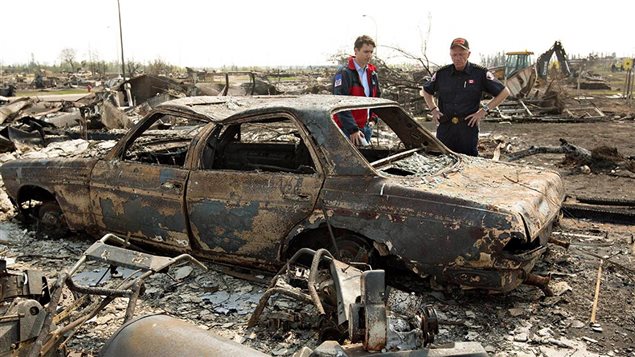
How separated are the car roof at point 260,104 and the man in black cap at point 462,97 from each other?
123cm

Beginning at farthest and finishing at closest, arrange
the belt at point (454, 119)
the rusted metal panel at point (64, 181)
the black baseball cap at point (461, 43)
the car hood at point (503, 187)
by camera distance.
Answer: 1. the belt at point (454, 119)
2. the black baseball cap at point (461, 43)
3. the rusted metal panel at point (64, 181)
4. the car hood at point (503, 187)

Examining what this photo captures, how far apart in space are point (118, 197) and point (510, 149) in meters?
9.05

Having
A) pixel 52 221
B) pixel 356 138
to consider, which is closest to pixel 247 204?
pixel 356 138

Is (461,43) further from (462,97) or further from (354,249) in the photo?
(354,249)

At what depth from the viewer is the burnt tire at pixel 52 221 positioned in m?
5.27

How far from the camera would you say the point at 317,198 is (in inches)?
147

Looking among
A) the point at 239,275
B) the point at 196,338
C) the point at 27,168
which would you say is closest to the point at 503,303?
the point at 239,275

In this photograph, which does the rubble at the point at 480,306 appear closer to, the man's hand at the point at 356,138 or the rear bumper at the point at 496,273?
the rear bumper at the point at 496,273

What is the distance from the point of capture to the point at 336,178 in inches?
147

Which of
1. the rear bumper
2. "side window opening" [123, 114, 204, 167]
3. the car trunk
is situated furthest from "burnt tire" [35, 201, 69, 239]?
the rear bumper

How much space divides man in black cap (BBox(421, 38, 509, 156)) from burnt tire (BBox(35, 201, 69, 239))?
4.00 metres

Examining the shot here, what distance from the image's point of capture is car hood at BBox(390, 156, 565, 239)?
11.2 ft

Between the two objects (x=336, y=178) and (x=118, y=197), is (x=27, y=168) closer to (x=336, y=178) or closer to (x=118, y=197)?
(x=118, y=197)

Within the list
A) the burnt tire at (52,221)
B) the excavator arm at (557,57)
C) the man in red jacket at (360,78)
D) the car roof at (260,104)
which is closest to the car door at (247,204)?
the car roof at (260,104)
